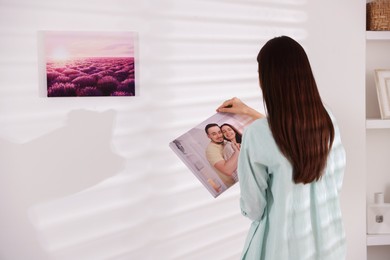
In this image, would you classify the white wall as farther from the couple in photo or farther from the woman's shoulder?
the woman's shoulder

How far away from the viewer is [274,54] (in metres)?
1.58

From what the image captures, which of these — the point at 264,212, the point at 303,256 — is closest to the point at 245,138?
the point at 264,212

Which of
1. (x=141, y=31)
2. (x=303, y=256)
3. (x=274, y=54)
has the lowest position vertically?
(x=303, y=256)

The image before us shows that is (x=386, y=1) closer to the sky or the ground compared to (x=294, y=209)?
closer to the sky

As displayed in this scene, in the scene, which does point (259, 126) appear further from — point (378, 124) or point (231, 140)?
point (378, 124)

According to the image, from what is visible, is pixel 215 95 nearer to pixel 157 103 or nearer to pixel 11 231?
pixel 157 103

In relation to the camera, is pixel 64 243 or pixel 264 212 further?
pixel 64 243

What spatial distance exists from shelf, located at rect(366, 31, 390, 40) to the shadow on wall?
126 centimetres

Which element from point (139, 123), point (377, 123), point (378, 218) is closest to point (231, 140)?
point (139, 123)

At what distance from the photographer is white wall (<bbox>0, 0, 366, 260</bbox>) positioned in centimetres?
244

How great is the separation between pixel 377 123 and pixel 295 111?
1.24 meters

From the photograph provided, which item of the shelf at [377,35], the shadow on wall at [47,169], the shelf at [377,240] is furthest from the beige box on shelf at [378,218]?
the shadow on wall at [47,169]

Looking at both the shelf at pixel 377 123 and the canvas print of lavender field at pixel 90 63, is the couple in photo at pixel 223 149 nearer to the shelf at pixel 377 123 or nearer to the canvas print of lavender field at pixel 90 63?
the canvas print of lavender field at pixel 90 63

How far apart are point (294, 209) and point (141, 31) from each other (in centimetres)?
123
